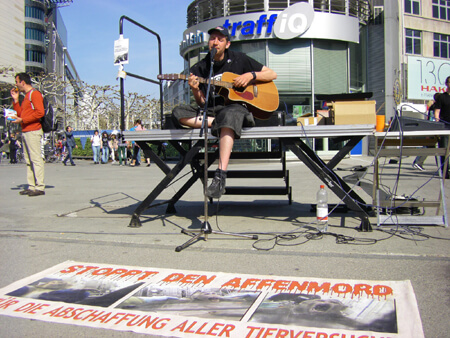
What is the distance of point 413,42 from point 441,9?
4650 millimetres

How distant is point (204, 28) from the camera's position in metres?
23.5

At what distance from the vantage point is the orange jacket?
7.64 m

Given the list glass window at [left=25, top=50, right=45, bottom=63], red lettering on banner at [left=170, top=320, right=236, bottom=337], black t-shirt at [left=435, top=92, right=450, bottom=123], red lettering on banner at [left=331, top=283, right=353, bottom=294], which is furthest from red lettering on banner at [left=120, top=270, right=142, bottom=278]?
glass window at [left=25, top=50, right=45, bottom=63]

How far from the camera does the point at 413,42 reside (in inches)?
1184

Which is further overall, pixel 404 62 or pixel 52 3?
pixel 52 3

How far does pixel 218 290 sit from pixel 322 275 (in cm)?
85

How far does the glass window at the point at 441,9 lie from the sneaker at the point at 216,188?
3353 centimetres

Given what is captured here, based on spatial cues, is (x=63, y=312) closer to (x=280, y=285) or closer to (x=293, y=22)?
(x=280, y=285)

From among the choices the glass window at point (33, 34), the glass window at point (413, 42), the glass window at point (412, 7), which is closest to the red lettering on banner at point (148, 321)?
the glass window at point (413, 42)

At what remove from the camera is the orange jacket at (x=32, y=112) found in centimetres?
764

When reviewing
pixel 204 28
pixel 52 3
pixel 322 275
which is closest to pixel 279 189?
pixel 322 275

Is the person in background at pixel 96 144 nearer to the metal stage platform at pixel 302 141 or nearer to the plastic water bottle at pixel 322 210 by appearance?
the metal stage platform at pixel 302 141

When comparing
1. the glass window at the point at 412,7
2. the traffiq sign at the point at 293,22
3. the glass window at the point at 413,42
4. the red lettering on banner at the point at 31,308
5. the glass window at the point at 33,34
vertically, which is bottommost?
the red lettering on banner at the point at 31,308

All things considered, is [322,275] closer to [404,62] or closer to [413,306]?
[413,306]
